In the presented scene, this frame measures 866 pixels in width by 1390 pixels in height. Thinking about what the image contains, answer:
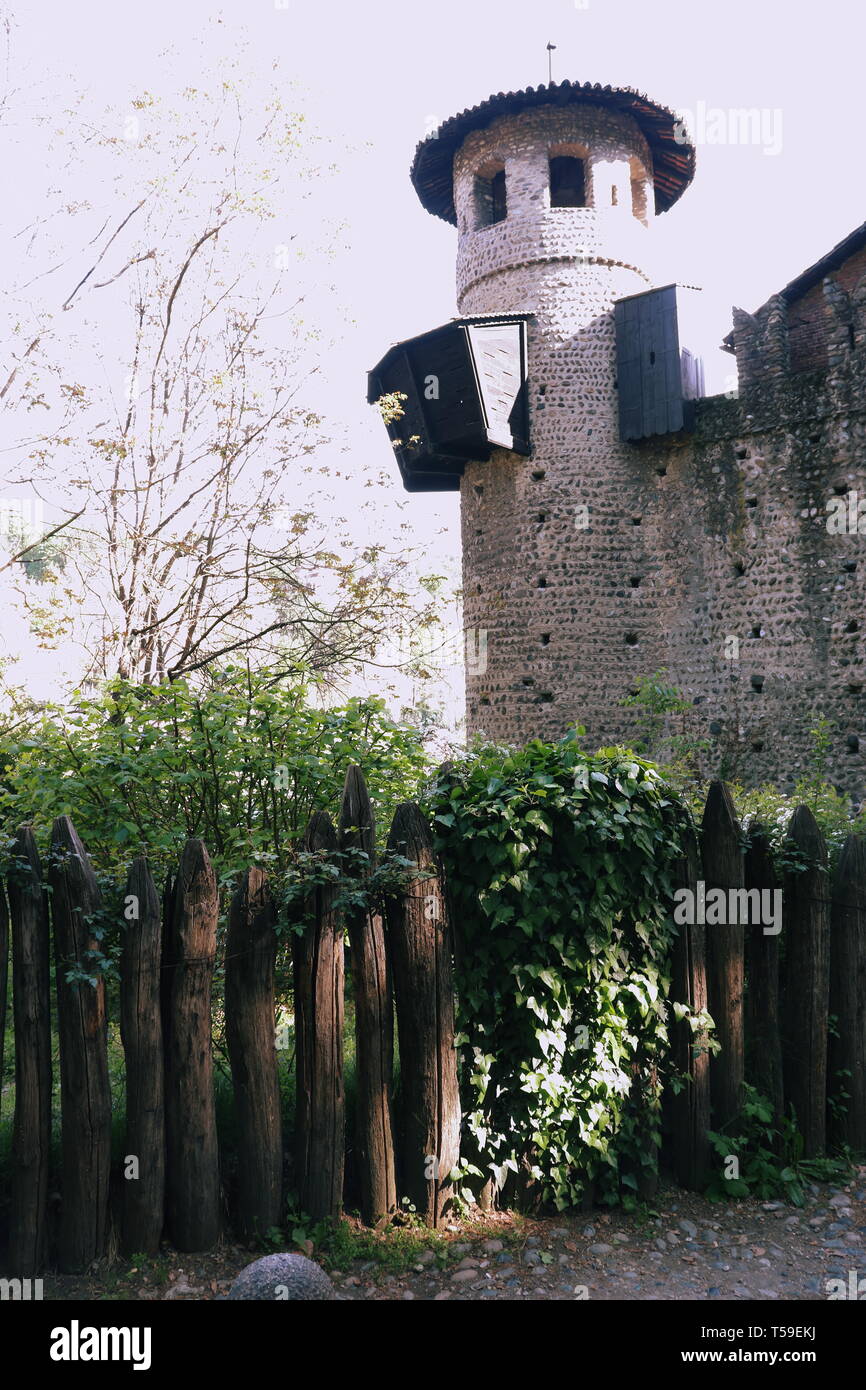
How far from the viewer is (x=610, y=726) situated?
15.8 meters

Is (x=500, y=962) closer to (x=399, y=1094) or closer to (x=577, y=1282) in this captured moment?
(x=399, y=1094)


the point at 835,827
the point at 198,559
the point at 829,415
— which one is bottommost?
the point at 835,827

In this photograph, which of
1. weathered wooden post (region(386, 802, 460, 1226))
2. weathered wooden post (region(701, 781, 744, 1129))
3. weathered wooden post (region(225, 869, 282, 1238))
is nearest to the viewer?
weathered wooden post (region(225, 869, 282, 1238))

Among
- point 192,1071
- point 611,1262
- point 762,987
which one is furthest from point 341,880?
point 762,987

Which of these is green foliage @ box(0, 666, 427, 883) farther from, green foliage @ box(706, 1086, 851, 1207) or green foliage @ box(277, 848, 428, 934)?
green foliage @ box(706, 1086, 851, 1207)

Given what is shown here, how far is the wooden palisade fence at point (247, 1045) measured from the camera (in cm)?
388

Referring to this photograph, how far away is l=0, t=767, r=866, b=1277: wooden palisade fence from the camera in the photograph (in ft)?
12.7

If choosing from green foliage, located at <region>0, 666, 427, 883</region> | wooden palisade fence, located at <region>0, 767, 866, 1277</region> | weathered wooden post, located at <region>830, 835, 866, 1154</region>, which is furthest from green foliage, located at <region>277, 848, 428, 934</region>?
weathered wooden post, located at <region>830, 835, 866, 1154</region>

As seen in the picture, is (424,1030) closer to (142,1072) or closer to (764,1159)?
(142,1072)

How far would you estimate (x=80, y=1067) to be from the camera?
388 centimetres

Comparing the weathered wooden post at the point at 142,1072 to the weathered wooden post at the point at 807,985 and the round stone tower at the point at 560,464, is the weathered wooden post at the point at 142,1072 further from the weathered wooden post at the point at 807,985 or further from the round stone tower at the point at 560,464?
the round stone tower at the point at 560,464

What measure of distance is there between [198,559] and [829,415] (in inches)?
382

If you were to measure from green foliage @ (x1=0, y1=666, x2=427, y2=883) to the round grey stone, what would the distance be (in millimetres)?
1770
